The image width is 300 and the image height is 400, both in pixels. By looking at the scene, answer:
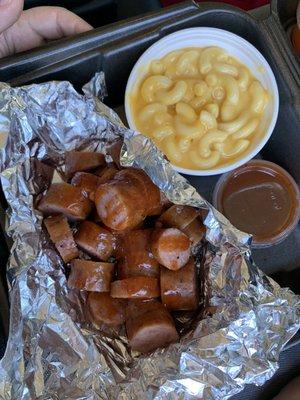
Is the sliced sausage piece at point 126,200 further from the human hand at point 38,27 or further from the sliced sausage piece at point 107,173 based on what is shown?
the human hand at point 38,27

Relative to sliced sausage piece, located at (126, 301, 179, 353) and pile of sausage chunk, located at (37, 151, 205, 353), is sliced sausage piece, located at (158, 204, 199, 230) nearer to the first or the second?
pile of sausage chunk, located at (37, 151, 205, 353)

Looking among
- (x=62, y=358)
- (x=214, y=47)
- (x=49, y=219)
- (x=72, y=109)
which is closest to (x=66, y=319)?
(x=62, y=358)

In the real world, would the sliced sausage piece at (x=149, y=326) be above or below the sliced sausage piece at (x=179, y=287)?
below

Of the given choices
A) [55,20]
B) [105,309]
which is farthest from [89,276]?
[55,20]

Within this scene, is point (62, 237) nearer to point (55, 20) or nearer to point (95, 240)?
point (95, 240)

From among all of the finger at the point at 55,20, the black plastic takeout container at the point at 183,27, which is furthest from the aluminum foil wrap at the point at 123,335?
A: the finger at the point at 55,20

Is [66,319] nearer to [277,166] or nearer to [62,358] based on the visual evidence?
[62,358]
